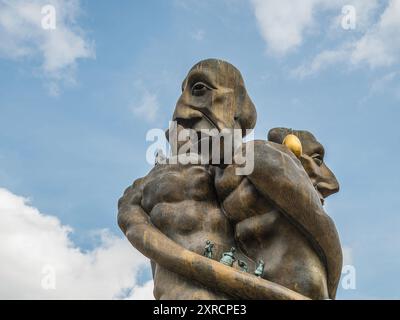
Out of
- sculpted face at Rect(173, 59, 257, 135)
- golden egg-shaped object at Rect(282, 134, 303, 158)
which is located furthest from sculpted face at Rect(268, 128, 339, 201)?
golden egg-shaped object at Rect(282, 134, 303, 158)

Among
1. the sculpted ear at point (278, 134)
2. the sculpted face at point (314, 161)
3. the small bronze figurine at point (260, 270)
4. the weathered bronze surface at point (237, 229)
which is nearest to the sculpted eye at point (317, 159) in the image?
the sculpted face at point (314, 161)

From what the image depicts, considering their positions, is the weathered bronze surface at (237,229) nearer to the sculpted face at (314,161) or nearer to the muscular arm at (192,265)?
the muscular arm at (192,265)

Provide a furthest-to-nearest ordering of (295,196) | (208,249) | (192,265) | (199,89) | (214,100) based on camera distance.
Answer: (199,89)
(214,100)
(208,249)
(295,196)
(192,265)

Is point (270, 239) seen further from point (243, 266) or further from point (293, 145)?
point (293, 145)

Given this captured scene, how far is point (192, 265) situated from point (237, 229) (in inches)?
22.5

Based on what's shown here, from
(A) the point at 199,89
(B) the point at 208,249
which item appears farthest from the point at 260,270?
(A) the point at 199,89

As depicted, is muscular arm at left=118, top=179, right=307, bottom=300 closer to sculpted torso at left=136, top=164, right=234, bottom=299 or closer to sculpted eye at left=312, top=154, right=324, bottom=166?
sculpted torso at left=136, top=164, right=234, bottom=299

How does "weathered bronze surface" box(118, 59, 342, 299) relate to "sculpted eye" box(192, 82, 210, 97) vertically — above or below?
below

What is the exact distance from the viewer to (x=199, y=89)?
7.50 m

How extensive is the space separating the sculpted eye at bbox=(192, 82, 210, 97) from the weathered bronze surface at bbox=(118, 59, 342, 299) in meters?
0.93

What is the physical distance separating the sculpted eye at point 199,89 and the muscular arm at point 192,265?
4.56 feet

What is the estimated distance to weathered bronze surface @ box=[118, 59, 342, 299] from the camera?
233 inches

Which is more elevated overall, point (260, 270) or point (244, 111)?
point (244, 111)

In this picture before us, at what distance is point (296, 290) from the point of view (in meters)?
5.96
